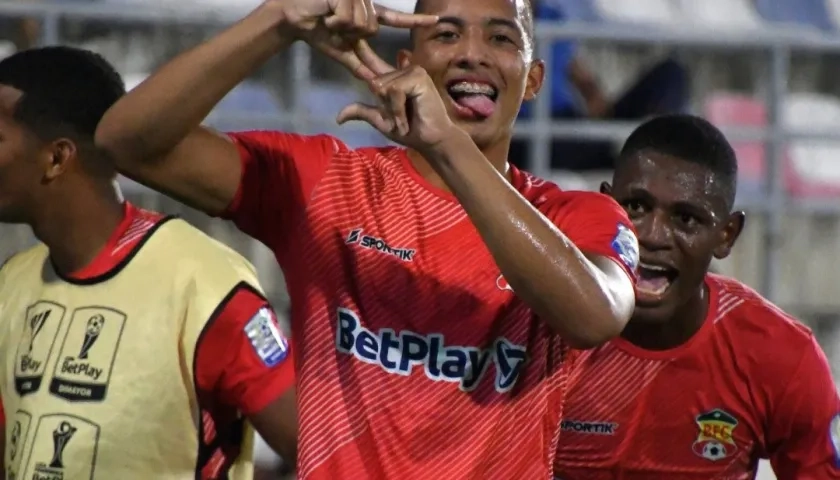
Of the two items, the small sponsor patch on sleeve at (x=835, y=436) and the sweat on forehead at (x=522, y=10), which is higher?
the sweat on forehead at (x=522, y=10)

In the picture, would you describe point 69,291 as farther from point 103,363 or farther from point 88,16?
point 88,16

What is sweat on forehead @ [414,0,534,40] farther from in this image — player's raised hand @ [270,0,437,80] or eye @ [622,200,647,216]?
eye @ [622,200,647,216]

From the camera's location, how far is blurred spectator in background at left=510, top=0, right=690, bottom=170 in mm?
6332

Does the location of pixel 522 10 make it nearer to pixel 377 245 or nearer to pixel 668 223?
pixel 377 245

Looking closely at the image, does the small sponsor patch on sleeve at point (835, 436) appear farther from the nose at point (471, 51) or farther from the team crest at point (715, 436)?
the nose at point (471, 51)

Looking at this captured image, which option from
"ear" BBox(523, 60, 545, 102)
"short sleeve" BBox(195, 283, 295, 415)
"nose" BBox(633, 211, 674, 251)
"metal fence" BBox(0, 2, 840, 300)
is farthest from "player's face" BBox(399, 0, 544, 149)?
"metal fence" BBox(0, 2, 840, 300)

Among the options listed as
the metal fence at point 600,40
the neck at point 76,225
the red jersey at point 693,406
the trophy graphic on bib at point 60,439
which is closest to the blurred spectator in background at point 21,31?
the metal fence at point 600,40

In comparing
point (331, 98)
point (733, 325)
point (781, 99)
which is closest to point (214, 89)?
point (733, 325)

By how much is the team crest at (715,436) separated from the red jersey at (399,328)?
1.08m

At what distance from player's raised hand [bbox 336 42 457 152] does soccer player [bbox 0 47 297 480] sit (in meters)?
1.07

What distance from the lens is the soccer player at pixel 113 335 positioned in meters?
3.33

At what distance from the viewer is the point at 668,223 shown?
3.75 metres

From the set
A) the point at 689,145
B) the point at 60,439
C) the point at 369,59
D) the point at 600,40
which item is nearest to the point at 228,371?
the point at 60,439

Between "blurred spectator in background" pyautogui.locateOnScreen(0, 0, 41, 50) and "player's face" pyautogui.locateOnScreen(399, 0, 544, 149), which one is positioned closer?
"player's face" pyautogui.locateOnScreen(399, 0, 544, 149)
